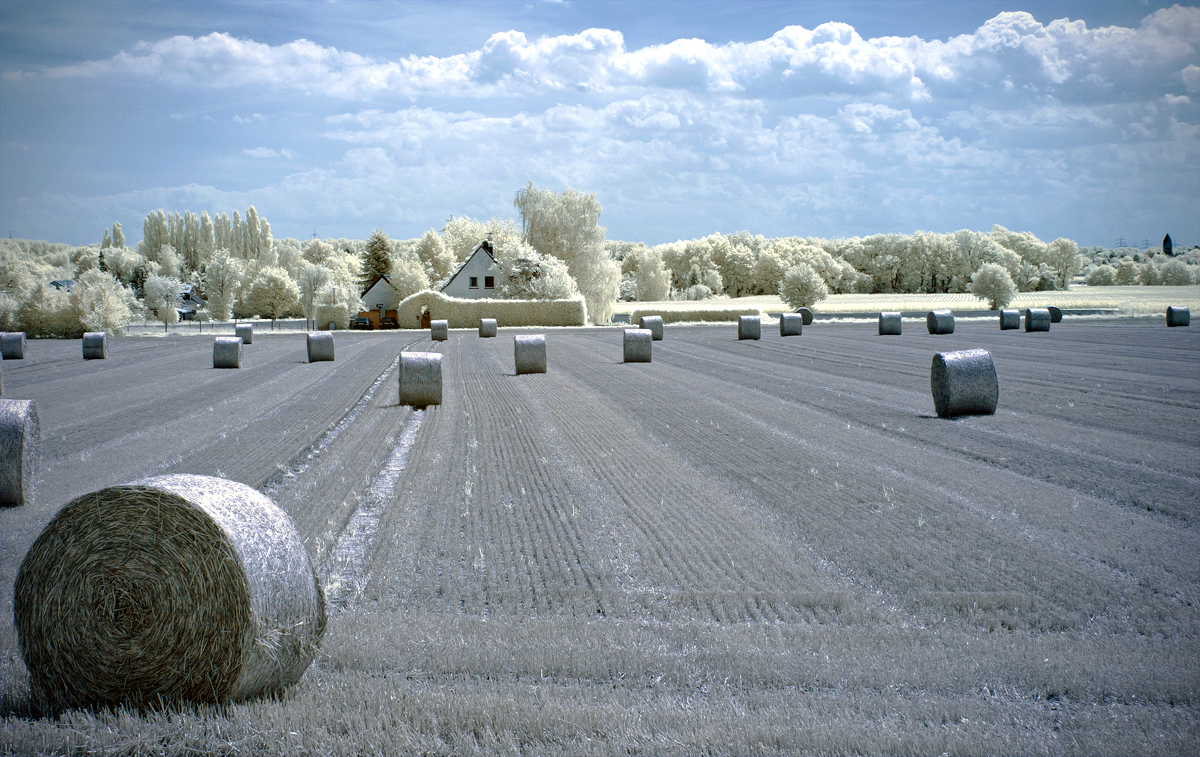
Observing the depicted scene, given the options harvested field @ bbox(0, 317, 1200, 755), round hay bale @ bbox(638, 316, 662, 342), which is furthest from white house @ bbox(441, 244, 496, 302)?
harvested field @ bbox(0, 317, 1200, 755)

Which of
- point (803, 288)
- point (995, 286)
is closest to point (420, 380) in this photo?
point (803, 288)

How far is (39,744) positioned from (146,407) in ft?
40.7

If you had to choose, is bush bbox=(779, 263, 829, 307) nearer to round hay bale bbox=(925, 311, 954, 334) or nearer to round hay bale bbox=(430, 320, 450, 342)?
round hay bale bbox=(925, 311, 954, 334)

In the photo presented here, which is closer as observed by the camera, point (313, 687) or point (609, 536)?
point (313, 687)

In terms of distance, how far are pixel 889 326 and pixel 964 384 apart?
23.6 m

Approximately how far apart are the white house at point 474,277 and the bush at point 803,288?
23.7 metres

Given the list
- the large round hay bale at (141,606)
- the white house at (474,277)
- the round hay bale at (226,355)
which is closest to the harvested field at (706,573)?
the large round hay bale at (141,606)

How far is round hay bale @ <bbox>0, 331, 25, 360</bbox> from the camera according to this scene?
2761cm

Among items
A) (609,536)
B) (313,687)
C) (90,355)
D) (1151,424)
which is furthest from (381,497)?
(90,355)

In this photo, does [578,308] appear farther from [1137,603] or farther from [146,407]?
[1137,603]

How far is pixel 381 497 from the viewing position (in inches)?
322

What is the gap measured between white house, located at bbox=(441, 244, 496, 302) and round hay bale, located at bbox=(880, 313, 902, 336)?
3887 cm

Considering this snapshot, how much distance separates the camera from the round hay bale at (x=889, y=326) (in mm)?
34966

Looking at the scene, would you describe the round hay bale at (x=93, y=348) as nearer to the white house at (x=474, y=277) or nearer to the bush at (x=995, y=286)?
the white house at (x=474, y=277)
